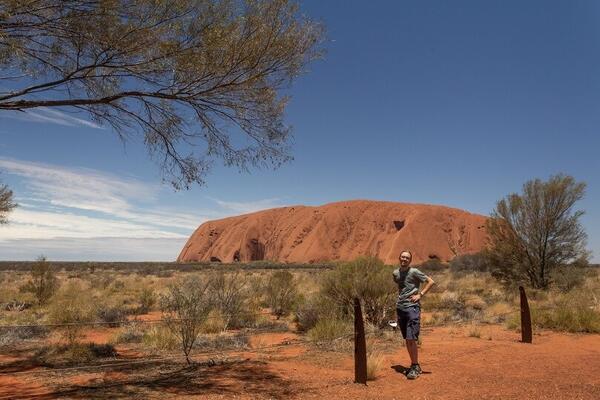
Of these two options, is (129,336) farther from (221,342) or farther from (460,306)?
(460,306)

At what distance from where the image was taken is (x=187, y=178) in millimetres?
8391

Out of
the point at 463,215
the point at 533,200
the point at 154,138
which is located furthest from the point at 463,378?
the point at 463,215

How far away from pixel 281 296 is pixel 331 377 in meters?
9.61

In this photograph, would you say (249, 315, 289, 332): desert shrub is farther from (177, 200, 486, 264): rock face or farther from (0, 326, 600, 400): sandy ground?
(177, 200, 486, 264): rock face

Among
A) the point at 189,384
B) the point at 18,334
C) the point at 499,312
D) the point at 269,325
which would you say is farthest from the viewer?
the point at 499,312

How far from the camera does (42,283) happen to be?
20.6m

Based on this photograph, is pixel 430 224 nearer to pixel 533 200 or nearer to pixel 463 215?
pixel 463 215

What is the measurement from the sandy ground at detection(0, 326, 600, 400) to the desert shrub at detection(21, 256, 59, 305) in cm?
1161

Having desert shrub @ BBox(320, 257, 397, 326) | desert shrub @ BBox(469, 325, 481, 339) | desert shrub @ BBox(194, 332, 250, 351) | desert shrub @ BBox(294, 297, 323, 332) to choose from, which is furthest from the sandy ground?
desert shrub @ BBox(320, 257, 397, 326)

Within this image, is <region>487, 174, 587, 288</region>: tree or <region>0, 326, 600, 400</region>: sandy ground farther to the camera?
<region>487, 174, 587, 288</region>: tree

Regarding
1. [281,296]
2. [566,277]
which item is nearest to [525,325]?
[281,296]

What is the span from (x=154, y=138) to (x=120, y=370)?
151 inches

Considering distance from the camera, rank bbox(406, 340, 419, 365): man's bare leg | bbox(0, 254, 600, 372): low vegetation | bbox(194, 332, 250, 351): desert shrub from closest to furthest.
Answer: bbox(406, 340, 419, 365): man's bare leg
bbox(0, 254, 600, 372): low vegetation
bbox(194, 332, 250, 351): desert shrub

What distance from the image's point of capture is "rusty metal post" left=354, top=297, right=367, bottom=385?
6.74 m
